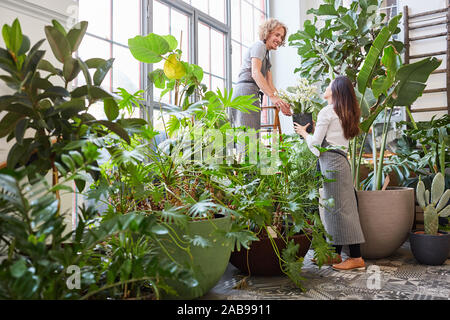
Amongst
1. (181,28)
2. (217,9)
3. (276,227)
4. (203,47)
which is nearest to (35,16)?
(276,227)

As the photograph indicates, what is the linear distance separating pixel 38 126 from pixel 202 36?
149 inches

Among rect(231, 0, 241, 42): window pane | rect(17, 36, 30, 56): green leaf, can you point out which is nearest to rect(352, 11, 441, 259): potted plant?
rect(17, 36, 30, 56): green leaf

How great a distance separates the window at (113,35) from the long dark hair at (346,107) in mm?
1884

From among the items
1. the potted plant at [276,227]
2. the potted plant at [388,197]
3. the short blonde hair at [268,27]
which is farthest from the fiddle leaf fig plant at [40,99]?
the short blonde hair at [268,27]

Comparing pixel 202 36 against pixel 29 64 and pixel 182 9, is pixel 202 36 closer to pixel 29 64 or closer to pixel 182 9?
pixel 182 9

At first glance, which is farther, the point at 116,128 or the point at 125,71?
the point at 125,71

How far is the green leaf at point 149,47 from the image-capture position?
Result: 6.14ft

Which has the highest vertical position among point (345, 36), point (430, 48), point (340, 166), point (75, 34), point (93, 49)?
point (430, 48)

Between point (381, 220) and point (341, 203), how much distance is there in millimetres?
374

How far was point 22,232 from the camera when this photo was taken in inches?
32.2

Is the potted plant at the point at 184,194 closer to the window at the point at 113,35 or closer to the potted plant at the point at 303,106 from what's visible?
the potted plant at the point at 303,106

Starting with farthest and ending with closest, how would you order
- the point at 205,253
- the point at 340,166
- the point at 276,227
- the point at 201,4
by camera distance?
the point at 201,4
the point at 340,166
the point at 276,227
the point at 205,253

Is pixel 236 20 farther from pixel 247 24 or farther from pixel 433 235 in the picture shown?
pixel 433 235

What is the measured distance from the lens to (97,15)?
3168mm
